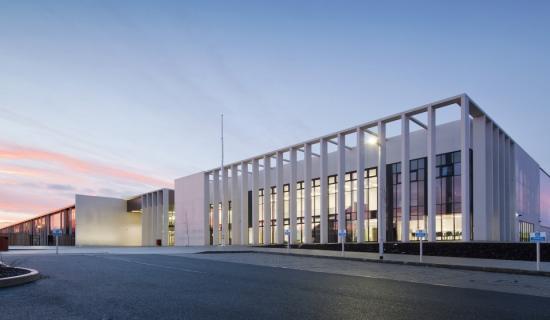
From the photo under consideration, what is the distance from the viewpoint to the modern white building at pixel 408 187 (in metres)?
34.8

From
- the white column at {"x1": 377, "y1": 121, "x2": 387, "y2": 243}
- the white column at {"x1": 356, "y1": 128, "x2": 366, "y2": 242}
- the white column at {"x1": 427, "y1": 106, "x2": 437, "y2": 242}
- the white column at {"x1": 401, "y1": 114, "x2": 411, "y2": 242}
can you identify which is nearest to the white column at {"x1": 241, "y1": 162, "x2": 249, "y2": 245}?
the white column at {"x1": 356, "y1": 128, "x2": 366, "y2": 242}

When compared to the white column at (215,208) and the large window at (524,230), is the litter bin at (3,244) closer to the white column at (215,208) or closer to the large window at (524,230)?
the white column at (215,208)

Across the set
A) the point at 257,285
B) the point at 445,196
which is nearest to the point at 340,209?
the point at 445,196

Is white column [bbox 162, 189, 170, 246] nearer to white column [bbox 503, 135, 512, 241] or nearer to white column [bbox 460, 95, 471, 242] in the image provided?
white column [bbox 503, 135, 512, 241]

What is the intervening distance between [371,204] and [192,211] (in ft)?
84.0

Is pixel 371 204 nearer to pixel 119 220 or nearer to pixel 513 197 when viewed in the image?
pixel 513 197

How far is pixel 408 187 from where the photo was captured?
118ft

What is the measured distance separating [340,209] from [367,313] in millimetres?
33279

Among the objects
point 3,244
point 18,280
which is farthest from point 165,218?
point 18,280

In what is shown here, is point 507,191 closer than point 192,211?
Yes

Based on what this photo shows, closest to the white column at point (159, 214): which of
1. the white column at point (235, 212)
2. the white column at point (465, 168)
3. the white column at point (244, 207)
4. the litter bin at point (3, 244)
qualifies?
the white column at point (235, 212)

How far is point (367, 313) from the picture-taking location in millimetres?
8945

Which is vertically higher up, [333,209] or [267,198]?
[267,198]

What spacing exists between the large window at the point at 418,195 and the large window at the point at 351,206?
250 inches
